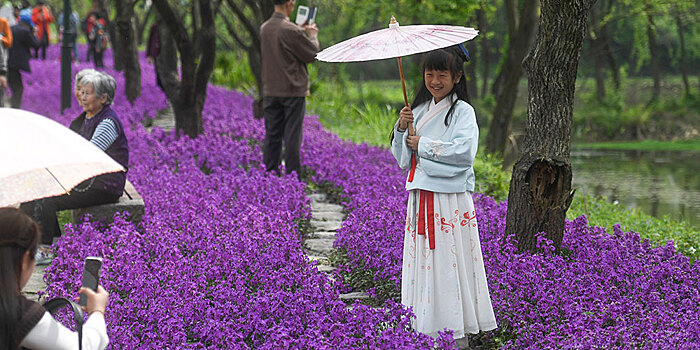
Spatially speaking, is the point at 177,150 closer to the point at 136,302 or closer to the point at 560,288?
the point at 136,302

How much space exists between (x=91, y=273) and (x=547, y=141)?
374 cm

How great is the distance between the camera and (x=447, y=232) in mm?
4324

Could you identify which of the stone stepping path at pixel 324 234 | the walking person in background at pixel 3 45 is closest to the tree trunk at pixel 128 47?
the walking person in background at pixel 3 45

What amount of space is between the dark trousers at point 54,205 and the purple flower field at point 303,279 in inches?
7.9

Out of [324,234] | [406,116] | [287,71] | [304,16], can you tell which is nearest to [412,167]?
[406,116]

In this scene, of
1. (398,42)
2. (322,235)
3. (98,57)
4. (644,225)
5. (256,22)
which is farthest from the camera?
(98,57)

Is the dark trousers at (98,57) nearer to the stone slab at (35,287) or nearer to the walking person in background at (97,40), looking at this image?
the walking person in background at (97,40)

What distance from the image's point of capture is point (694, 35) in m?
37.2

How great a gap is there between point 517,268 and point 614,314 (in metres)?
0.89

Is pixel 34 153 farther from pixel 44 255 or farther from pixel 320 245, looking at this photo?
pixel 320 245

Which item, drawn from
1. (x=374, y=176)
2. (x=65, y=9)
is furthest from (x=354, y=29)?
(x=374, y=176)

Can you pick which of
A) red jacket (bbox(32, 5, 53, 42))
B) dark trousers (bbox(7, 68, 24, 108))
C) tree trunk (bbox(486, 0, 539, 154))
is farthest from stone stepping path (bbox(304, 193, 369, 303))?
red jacket (bbox(32, 5, 53, 42))

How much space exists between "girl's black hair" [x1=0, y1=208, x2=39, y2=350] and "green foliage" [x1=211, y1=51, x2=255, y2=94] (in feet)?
58.5

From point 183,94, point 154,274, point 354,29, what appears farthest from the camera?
point 354,29
